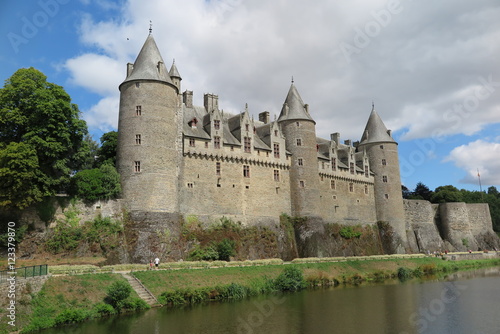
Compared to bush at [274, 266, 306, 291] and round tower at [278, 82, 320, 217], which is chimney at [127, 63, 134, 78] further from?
bush at [274, 266, 306, 291]

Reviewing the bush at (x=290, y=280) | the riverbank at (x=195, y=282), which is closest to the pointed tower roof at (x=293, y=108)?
the riverbank at (x=195, y=282)

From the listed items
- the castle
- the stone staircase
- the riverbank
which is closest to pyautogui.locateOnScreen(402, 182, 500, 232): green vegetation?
the castle

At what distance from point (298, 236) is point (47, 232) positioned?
24.8m

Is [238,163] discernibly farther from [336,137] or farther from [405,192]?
[405,192]

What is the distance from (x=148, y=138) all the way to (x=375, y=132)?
122 feet

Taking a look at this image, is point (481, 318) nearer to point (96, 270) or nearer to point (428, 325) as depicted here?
point (428, 325)

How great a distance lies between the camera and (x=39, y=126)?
1268 inches

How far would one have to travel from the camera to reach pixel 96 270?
2742cm

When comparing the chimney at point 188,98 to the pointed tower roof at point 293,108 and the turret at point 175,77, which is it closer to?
the turret at point 175,77

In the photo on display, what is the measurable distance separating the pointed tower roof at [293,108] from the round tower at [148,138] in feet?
51.0

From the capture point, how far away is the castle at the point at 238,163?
37125 mm

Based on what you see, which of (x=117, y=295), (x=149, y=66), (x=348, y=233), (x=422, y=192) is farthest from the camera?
(x=422, y=192)

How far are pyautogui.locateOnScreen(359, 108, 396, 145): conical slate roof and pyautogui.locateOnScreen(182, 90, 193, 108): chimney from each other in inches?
1125

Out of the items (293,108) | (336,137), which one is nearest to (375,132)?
(336,137)
